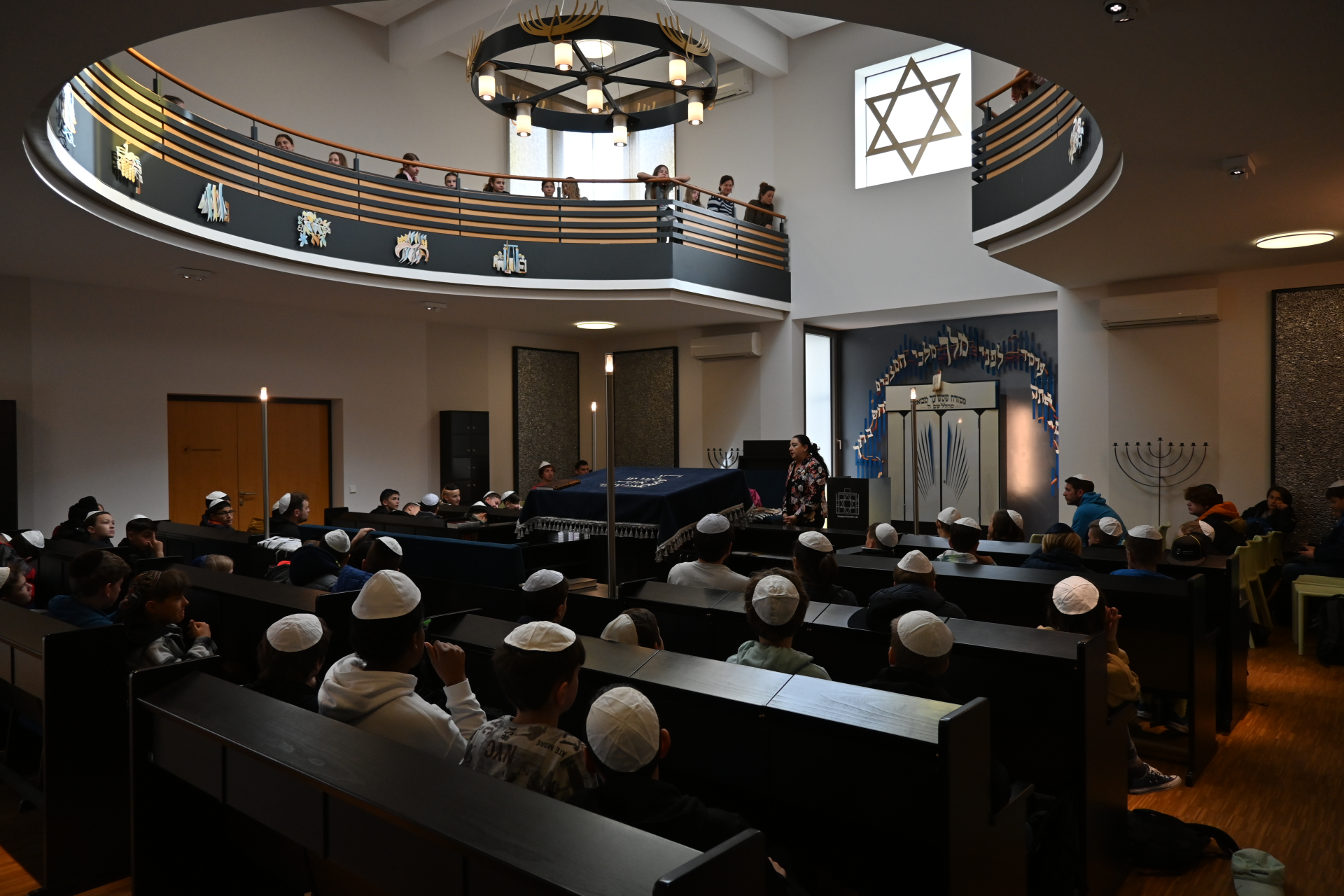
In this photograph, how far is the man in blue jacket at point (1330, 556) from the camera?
257 inches

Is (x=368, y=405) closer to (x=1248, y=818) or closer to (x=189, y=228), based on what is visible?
(x=189, y=228)

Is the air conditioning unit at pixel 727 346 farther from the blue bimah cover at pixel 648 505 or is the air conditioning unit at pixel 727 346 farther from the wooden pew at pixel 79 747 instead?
the wooden pew at pixel 79 747

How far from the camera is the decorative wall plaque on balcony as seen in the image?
8172 mm

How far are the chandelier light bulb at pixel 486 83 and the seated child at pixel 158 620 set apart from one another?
16.7 feet

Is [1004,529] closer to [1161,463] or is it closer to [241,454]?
[1161,463]

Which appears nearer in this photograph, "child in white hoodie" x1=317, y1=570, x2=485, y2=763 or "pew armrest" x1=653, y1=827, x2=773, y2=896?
"pew armrest" x1=653, y1=827, x2=773, y2=896

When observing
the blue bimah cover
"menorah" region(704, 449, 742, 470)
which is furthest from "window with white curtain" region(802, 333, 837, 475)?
the blue bimah cover

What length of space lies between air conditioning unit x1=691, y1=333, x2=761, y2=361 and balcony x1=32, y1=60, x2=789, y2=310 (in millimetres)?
704

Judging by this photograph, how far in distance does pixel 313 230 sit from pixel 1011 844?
805 cm

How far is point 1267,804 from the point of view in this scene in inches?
148

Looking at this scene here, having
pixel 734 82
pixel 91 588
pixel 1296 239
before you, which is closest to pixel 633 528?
pixel 91 588

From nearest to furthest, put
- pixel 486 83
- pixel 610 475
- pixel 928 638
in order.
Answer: pixel 928 638
pixel 610 475
pixel 486 83

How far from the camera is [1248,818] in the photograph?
3.61 meters

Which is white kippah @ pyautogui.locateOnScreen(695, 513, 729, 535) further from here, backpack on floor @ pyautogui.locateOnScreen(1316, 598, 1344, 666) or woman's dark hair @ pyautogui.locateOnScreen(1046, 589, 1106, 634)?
backpack on floor @ pyautogui.locateOnScreen(1316, 598, 1344, 666)
